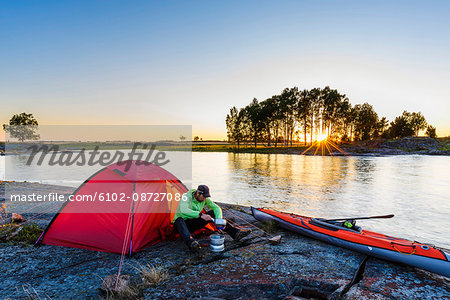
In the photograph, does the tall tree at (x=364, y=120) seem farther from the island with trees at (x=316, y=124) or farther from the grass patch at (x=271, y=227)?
the grass patch at (x=271, y=227)

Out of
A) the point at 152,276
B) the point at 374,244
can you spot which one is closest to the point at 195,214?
the point at 152,276

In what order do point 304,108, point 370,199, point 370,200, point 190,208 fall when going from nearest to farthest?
point 190,208 → point 370,200 → point 370,199 → point 304,108

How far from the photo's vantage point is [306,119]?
69.6 m

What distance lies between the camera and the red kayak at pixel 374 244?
16.1 feet

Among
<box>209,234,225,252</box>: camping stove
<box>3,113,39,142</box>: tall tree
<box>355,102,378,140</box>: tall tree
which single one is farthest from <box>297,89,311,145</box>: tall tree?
<box>3,113,39,142</box>: tall tree

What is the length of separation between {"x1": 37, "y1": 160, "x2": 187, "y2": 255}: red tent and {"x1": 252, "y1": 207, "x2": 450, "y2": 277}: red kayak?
3653 millimetres

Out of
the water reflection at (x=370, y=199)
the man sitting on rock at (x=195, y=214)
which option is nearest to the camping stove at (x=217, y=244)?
the man sitting on rock at (x=195, y=214)

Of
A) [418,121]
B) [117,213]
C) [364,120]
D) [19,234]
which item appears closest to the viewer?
[117,213]

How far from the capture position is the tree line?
221 feet

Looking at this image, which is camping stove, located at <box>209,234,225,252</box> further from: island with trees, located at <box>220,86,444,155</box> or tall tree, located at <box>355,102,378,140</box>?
tall tree, located at <box>355,102,378,140</box>

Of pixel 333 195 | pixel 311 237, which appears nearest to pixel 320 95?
pixel 333 195

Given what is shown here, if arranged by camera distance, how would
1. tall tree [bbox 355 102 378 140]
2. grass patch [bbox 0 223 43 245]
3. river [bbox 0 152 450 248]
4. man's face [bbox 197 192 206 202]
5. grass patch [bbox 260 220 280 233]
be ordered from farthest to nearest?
tall tree [bbox 355 102 378 140]
river [bbox 0 152 450 248]
grass patch [bbox 260 220 280 233]
grass patch [bbox 0 223 43 245]
man's face [bbox 197 192 206 202]

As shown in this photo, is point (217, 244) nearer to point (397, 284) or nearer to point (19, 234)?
point (397, 284)

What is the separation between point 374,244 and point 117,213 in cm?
605
